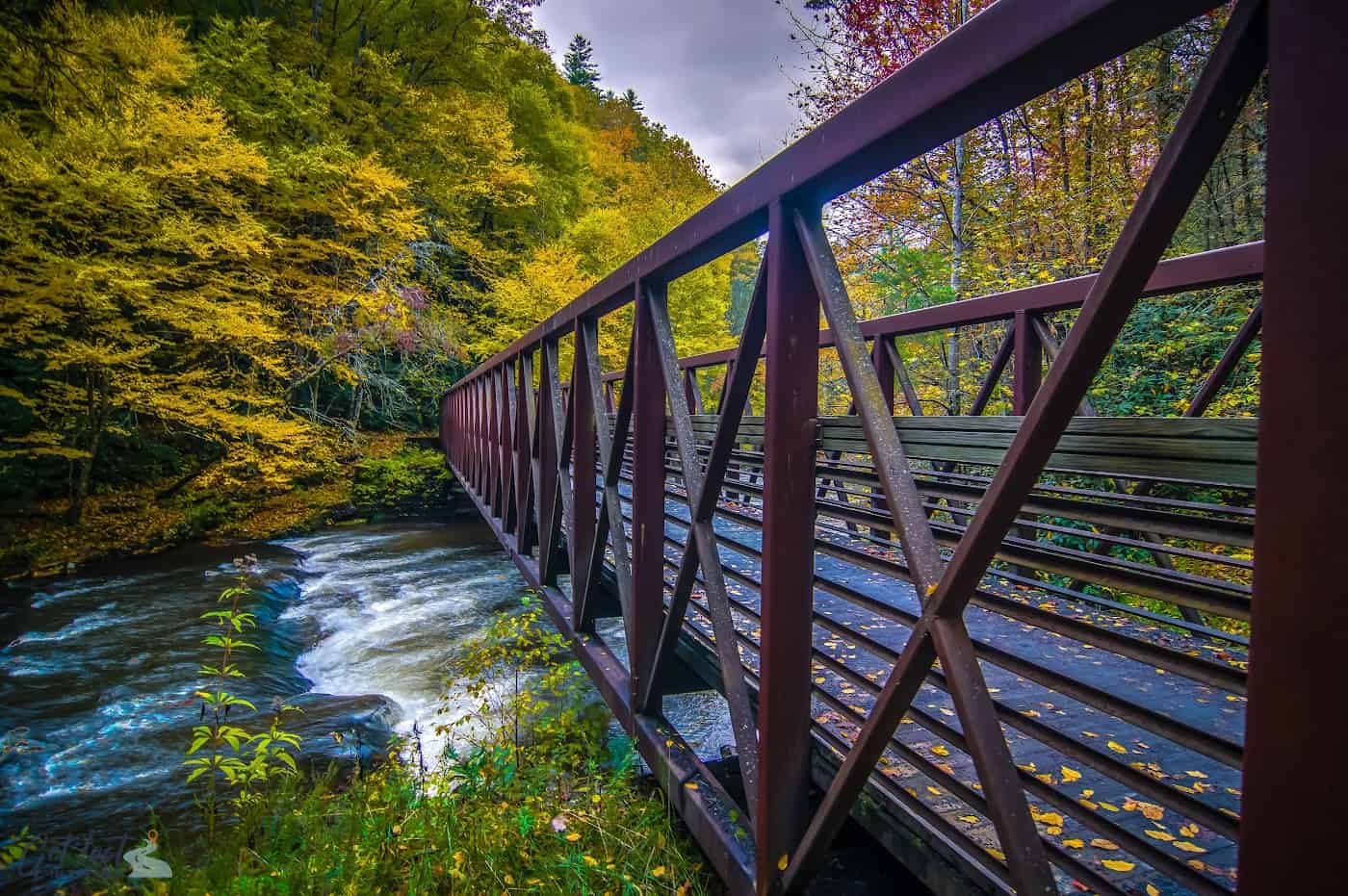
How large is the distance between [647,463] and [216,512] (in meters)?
10.7

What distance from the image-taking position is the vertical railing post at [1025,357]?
3.25 meters

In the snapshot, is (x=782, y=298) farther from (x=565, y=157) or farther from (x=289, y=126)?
(x=565, y=157)

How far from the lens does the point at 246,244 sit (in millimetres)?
8781

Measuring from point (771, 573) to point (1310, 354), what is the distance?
88cm

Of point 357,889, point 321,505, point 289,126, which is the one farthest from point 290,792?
point 289,126

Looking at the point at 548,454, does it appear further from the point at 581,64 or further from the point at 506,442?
the point at 581,64

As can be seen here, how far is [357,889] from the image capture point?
1.91 metres

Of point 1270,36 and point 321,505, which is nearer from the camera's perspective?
point 1270,36

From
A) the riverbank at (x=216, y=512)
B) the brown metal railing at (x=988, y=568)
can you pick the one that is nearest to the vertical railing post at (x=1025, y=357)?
the brown metal railing at (x=988, y=568)

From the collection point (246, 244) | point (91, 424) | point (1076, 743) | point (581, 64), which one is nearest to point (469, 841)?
point (1076, 743)

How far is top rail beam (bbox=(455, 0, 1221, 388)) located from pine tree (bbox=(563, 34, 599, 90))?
39907 millimetres

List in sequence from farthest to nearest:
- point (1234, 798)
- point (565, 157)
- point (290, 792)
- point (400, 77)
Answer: point (565, 157), point (400, 77), point (290, 792), point (1234, 798)

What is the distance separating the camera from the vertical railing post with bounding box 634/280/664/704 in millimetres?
2043

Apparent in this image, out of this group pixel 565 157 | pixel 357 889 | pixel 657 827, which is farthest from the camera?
pixel 565 157
